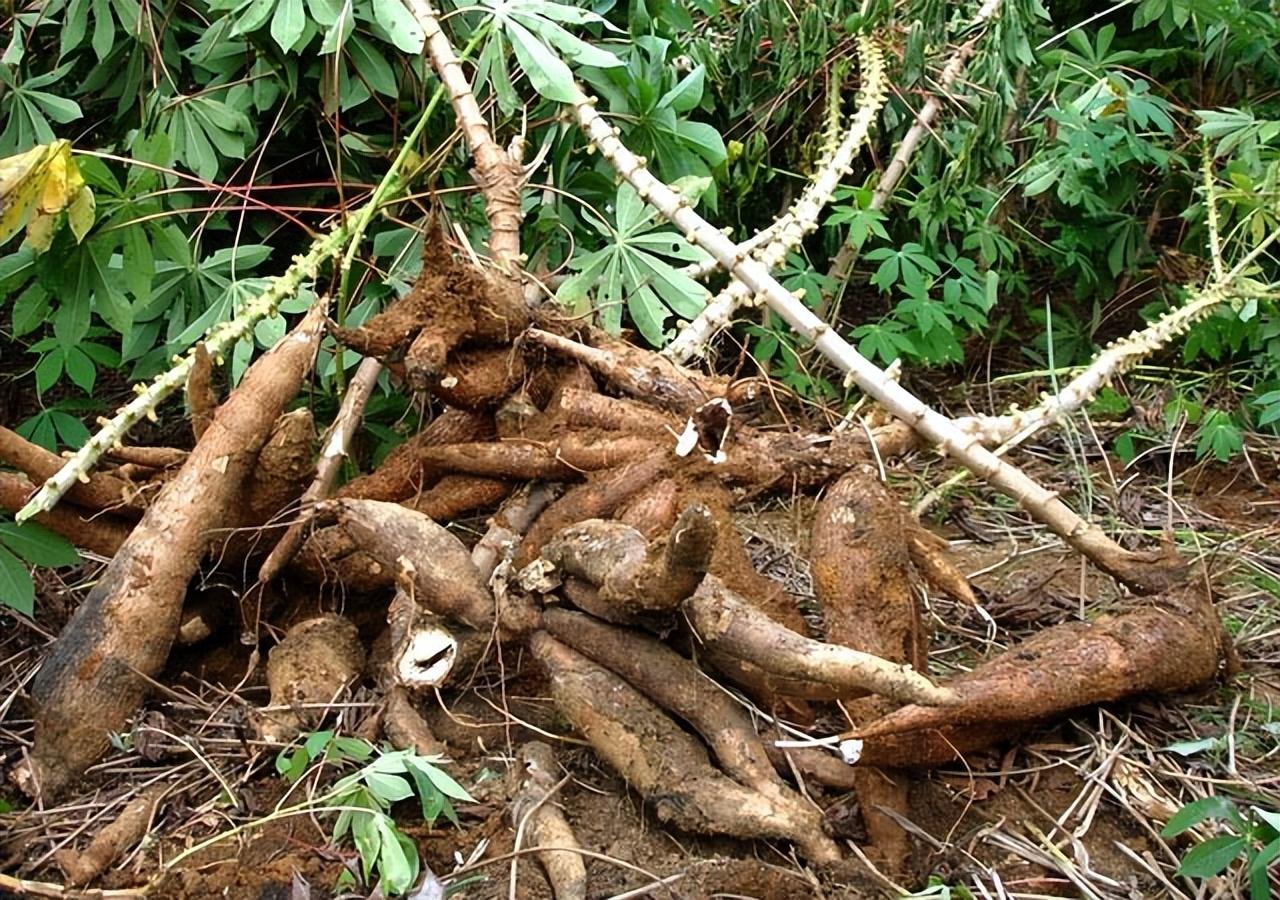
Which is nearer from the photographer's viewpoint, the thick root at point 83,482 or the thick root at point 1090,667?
the thick root at point 1090,667

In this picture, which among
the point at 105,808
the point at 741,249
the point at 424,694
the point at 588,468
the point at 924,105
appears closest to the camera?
the point at 105,808

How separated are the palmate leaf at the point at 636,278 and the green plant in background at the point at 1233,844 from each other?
110 cm

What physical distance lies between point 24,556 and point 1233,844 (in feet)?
5.10

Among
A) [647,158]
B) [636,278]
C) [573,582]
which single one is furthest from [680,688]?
[647,158]

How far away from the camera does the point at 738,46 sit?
9.47 ft

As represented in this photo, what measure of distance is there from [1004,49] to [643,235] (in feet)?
3.32

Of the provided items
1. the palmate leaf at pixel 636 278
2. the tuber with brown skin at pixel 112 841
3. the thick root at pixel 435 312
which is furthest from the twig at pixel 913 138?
the tuber with brown skin at pixel 112 841

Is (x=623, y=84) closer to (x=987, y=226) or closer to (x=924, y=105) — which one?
(x=924, y=105)

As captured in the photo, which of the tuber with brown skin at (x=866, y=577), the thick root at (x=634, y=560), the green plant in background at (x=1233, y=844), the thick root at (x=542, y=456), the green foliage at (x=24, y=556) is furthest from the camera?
the thick root at (x=542, y=456)

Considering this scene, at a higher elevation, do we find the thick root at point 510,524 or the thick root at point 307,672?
the thick root at point 510,524

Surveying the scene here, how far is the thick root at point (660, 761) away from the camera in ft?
4.26

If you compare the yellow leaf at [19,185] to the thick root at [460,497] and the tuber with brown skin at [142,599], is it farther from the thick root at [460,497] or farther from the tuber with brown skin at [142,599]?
the thick root at [460,497]

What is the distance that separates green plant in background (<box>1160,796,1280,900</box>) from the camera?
112 centimetres

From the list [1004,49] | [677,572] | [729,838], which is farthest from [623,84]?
[729,838]
